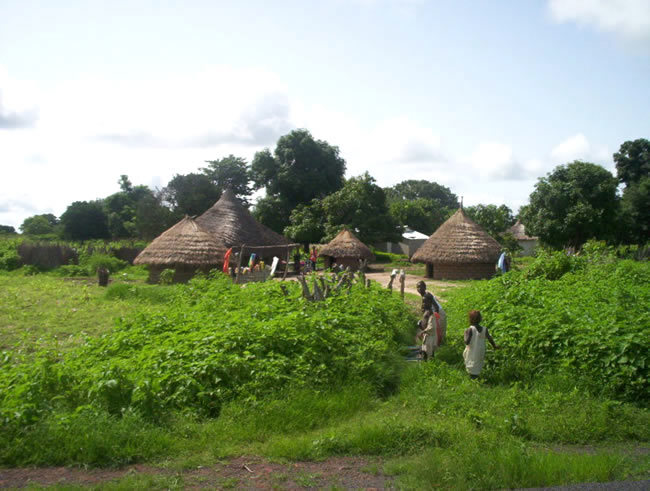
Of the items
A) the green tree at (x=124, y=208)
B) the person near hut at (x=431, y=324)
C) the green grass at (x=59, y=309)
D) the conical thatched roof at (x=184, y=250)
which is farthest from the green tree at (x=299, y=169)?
the person near hut at (x=431, y=324)

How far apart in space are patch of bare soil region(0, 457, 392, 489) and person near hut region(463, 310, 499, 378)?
251 cm

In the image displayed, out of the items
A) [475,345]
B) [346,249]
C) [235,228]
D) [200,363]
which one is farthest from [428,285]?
[200,363]

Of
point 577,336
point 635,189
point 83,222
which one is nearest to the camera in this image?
point 577,336

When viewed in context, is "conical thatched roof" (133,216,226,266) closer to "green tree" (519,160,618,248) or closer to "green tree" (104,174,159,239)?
"green tree" (519,160,618,248)

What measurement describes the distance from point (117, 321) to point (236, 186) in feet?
117

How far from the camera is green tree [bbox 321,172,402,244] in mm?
31359

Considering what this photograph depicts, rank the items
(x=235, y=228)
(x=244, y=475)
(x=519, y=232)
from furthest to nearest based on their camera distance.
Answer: (x=519, y=232), (x=235, y=228), (x=244, y=475)

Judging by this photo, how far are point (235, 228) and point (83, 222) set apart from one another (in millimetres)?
24350

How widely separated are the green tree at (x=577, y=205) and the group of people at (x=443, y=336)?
24.5 metres

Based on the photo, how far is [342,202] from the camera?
31797 mm

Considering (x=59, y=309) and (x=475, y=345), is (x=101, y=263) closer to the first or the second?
(x=59, y=309)

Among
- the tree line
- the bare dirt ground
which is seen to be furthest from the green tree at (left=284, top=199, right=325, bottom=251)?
the bare dirt ground

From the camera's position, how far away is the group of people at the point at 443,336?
6457 millimetres

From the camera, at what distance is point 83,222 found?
1724 inches
